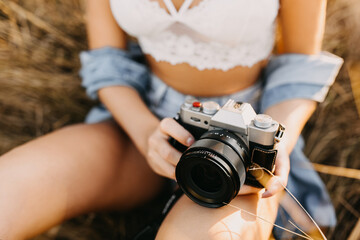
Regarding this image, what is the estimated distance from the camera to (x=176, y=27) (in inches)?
24.6

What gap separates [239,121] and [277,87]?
0.24 meters

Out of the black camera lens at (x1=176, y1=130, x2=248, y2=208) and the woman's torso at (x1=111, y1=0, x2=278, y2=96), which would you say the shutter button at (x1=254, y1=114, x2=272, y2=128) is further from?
the woman's torso at (x1=111, y1=0, x2=278, y2=96)

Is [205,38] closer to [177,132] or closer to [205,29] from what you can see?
[205,29]

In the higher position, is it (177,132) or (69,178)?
(177,132)

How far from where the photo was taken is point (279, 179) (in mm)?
492

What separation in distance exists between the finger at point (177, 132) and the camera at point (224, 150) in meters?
0.02

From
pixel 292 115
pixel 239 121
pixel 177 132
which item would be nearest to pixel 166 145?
pixel 177 132

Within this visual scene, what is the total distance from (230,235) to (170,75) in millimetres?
377

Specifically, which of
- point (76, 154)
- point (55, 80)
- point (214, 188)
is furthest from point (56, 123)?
point (214, 188)

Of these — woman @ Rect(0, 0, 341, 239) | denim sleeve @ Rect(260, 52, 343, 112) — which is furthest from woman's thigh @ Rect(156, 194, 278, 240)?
denim sleeve @ Rect(260, 52, 343, 112)

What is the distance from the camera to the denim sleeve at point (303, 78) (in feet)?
2.12

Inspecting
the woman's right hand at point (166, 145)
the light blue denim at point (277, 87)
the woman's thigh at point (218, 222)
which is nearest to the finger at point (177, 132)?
the woman's right hand at point (166, 145)

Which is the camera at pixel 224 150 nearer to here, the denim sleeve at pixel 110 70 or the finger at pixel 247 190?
the finger at pixel 247 190

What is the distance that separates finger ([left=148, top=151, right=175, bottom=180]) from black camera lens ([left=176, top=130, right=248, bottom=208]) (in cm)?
7
